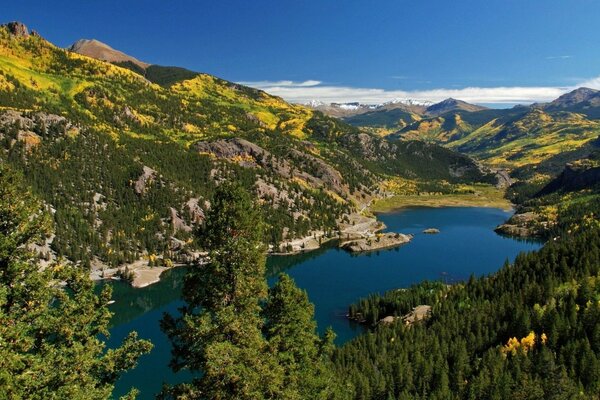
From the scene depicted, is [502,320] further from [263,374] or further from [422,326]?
[263,374]

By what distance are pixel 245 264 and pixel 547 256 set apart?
166247 mm

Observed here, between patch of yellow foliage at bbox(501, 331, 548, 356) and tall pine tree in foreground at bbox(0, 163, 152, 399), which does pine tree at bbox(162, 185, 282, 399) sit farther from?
patch of yellow foliage at bbox(501, 331, 548, 356)

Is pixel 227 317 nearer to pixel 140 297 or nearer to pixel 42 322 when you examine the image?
pixel 42 322

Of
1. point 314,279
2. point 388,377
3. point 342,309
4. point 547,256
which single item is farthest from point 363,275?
point 388,377

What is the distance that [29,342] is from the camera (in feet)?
81.0

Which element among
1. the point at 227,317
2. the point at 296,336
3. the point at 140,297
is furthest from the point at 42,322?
the point at 140,297

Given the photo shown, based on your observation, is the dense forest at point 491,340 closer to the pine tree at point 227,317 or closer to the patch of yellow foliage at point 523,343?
the patch of yellow foliage at point 523,343

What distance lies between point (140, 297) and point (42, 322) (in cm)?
14951

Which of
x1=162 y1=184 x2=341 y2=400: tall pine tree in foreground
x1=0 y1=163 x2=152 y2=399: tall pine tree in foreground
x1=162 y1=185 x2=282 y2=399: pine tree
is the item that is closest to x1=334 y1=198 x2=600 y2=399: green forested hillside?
x1=162 y1=184 x2=341 y2=400: tall pine tree in foreground

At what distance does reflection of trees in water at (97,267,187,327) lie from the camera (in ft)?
500

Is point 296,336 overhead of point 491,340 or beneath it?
overhead

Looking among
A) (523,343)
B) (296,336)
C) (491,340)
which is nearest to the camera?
(296,336)

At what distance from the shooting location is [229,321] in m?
30.4

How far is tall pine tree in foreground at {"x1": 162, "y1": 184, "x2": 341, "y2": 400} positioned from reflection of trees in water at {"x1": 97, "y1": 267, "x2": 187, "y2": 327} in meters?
124
